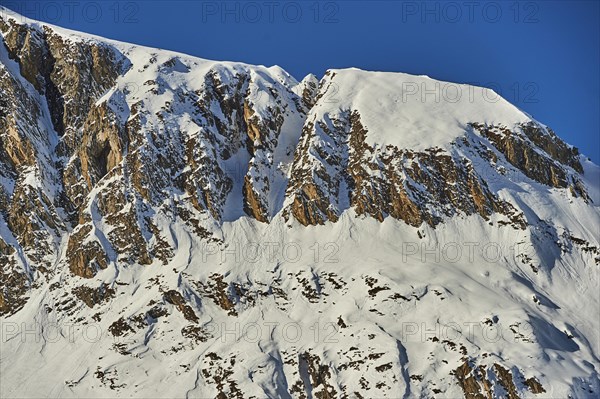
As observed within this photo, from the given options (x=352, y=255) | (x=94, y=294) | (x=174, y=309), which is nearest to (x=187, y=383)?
(x=174, y=309)

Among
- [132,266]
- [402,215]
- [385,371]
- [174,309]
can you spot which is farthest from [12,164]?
[385,371]

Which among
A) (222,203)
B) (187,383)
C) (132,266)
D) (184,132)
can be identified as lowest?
(187,383)

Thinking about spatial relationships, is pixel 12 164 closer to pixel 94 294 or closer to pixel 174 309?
pixel 94 294

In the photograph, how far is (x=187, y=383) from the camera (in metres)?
110

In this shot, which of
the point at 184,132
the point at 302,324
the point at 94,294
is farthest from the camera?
the point at 184,132

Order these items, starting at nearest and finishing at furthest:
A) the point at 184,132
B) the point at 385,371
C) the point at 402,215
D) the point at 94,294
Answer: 1. the point at 385,371
2. the point at 94,294
3. the point at 402,215
4. the point at 184,132

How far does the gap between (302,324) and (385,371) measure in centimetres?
1511

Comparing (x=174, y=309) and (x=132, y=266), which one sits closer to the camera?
(x=174, y=309)

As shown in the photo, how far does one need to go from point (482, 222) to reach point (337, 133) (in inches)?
1131

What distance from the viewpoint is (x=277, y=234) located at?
439 feet

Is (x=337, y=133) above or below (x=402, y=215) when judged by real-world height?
above

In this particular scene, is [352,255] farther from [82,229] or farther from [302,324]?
[82,229]

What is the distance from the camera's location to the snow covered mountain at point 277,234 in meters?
110

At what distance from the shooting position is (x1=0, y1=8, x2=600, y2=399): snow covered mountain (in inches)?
4350
